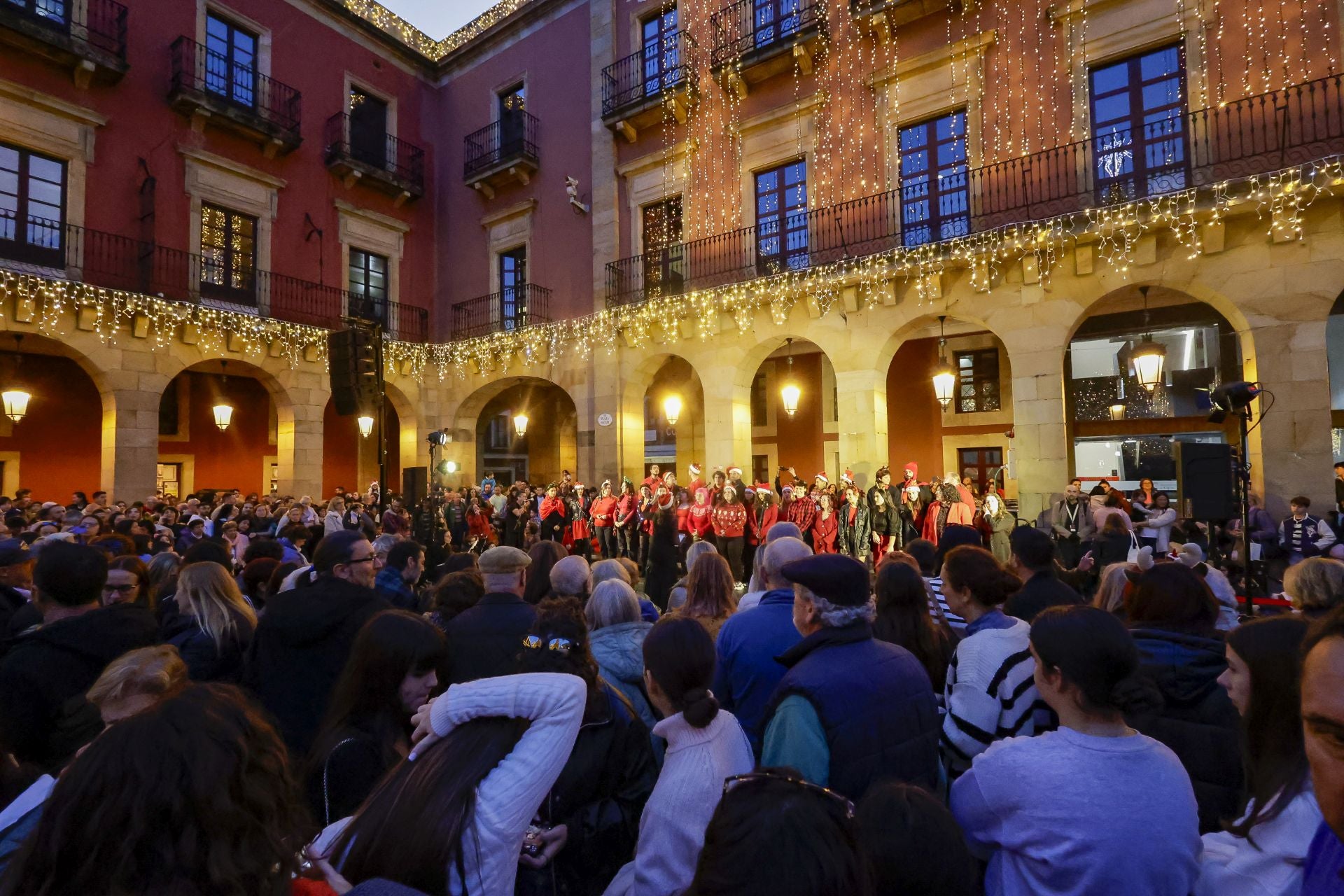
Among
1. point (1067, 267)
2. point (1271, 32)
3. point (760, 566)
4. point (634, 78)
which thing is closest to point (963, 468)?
point (1067, 267)

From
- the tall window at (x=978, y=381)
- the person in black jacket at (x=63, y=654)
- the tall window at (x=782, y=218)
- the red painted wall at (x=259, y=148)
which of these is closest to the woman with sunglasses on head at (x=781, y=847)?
the person in black jacket at (x=63, y=654)

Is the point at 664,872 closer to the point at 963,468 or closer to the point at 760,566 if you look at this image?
the point at 760,566

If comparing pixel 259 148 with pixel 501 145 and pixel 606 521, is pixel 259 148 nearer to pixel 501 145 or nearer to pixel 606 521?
pixel 501 145

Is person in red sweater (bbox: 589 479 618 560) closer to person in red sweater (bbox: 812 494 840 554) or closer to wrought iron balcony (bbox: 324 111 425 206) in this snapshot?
person in red sweater (bbox: 812 494 840 554)

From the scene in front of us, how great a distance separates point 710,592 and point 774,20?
46.9 ft

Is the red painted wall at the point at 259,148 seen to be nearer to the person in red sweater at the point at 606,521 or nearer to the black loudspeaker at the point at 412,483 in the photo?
the black loudspeaker at the point at 412,483

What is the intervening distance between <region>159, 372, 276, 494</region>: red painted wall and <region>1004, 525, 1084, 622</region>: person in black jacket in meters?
18.8

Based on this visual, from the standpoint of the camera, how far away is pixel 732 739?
2.03 meters

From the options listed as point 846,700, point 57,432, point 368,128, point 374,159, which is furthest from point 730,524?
point 368,128

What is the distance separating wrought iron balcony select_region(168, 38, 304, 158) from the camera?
14812 mm

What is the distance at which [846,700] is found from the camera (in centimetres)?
210

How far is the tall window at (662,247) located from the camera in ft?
51.4

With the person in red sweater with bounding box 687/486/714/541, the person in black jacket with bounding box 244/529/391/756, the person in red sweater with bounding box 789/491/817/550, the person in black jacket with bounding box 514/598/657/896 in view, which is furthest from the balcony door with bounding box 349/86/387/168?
the person in black jacket with bounding box 514/598/657/896

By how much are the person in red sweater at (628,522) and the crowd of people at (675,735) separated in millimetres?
9424
